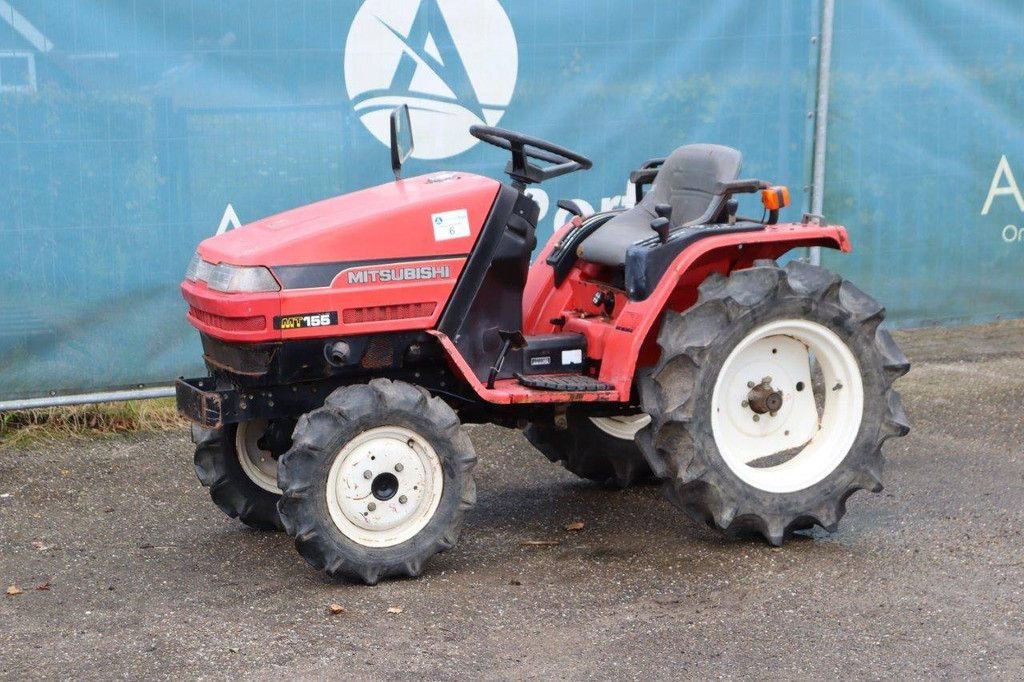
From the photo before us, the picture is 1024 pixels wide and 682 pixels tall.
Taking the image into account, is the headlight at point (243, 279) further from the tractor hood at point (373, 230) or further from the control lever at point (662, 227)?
the control lever at point (662, 227)

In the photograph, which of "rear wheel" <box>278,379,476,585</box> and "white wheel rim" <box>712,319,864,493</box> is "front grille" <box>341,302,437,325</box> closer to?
"rear wheel" <box>278,379,476,585</box>

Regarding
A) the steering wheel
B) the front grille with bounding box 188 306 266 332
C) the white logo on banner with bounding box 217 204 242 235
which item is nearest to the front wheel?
the steering wheel

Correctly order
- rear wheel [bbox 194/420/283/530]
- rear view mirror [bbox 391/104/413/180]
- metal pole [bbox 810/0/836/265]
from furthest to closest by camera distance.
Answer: metal pole [bbox 810/0/836/265]
rear wheel [bbox 194/420/283/530]
rear view mirror [bbox 391/104/413/180]

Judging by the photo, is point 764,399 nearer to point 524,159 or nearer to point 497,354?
point 497,354

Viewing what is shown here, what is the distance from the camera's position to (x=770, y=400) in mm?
5508

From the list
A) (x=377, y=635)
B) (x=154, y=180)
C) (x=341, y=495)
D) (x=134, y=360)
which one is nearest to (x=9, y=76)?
(x=154, y=180)

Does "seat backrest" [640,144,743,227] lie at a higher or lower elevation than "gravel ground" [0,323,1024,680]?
higher

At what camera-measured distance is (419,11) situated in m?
7.20

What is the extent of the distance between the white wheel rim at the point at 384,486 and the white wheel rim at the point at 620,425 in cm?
123

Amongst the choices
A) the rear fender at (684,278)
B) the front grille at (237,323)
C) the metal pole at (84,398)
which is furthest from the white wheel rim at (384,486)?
the metal pole at (84,398)

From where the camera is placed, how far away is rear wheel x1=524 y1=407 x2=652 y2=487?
6.16 meters

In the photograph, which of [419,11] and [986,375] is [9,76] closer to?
[419,11]

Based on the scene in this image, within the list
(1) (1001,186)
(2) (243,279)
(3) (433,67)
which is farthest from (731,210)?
(1) (1001,186)

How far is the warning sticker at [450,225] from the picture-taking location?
524cm
